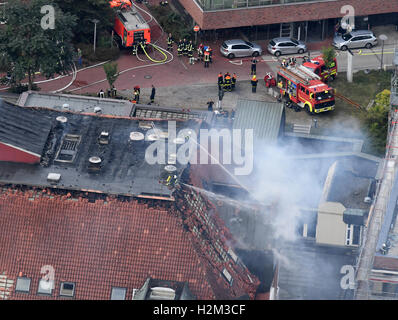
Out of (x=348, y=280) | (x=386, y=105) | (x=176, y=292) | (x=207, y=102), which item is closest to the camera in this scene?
(x=176, y=292)

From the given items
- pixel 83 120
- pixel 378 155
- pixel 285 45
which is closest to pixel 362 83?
pixel 285 45

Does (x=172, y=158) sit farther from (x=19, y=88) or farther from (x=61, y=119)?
(x=19, y=88)

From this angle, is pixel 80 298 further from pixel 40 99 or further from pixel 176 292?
pixel 40 99

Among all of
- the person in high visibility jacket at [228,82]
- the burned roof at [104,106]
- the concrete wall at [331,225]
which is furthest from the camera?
the person in high visibility jacket at [228,82]

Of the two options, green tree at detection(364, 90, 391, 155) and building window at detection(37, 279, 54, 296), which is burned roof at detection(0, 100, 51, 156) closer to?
building window at detection(37, 279, 54, 296)

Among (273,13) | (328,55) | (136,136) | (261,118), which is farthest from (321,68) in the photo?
(136,136)

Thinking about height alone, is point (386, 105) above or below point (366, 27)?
below

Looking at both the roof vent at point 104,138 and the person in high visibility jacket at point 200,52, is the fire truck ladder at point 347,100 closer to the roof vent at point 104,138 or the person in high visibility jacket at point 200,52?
the person in high visibility jacket at point 200,52

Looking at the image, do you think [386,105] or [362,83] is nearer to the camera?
[386,105]

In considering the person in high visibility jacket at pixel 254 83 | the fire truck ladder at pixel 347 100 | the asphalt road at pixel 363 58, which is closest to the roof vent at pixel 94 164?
the person in high visibility jacket at pixel 254 83
